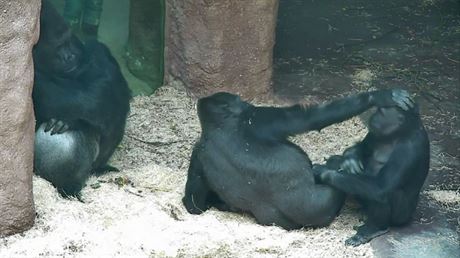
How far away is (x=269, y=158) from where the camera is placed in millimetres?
5039

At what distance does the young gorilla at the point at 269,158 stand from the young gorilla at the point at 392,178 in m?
0.09

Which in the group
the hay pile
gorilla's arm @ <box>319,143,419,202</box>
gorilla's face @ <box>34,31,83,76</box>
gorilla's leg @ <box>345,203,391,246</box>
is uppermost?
gorilla's face @ <box>34,31,83,76</box>

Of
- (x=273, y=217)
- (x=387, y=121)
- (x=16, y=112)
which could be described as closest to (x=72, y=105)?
(x=16, y=112)

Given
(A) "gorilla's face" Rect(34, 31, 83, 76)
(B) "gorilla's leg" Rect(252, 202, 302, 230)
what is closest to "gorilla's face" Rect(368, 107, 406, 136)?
(B) "gorilla's leg" Rect(252, 202, 302, 230)

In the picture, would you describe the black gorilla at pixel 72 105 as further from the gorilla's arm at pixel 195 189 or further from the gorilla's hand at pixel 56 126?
the gorilla's arm at pixel 195 189

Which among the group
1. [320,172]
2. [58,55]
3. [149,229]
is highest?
[58,55]

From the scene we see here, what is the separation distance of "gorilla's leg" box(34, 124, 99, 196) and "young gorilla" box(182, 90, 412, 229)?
788mm

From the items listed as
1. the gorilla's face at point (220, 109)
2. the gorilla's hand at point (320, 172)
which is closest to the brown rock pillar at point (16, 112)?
the gorilla's face at point (220, 109)

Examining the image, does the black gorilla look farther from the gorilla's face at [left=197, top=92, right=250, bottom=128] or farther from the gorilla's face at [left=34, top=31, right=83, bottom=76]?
the gorilla's face at [left=197, top=92, right=250, bottom=128]

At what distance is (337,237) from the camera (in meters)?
4.99

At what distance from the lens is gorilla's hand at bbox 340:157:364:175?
5.18 metres

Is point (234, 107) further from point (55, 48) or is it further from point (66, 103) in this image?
point (55, 48)

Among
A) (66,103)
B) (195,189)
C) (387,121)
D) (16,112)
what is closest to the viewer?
(16,112)

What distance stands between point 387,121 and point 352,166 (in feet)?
1.20
